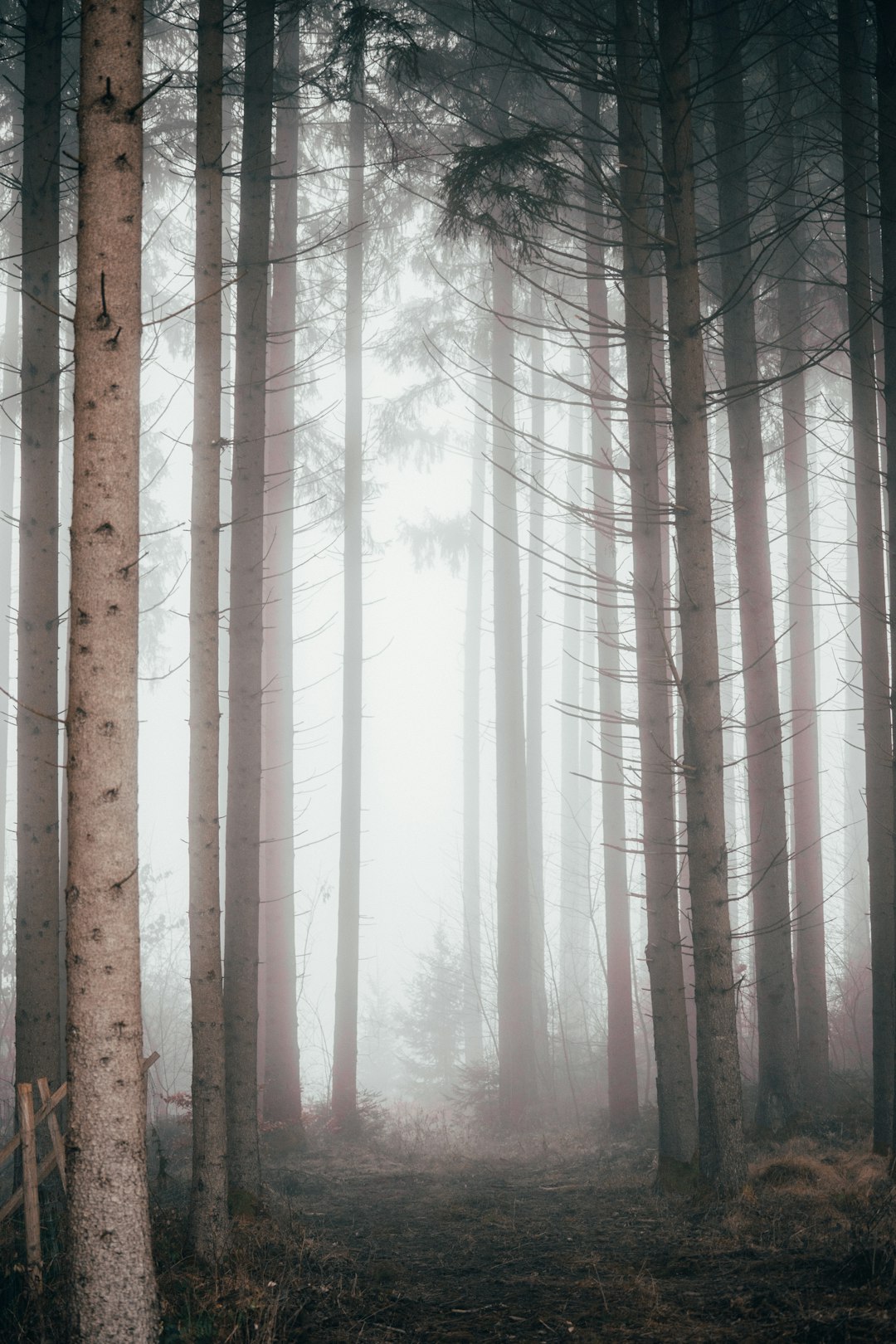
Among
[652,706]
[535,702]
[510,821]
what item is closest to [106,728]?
[652,706]

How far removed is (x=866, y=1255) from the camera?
14.7 feet

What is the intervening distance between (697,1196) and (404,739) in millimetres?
42912

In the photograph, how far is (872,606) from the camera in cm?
805

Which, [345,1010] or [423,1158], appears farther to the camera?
[345,1010]

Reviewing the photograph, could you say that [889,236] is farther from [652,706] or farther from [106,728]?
[106,728]

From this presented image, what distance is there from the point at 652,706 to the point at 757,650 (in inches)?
80.1

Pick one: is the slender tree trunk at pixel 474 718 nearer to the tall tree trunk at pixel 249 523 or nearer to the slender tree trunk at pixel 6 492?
the slender tree trunk at pixel 6 492

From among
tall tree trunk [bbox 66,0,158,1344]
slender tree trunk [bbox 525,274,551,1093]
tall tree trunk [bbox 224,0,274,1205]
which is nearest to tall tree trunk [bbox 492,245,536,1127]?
slender tree trunk [bbox 525,274,551,1093]

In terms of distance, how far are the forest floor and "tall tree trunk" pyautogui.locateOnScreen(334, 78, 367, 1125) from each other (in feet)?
11.5

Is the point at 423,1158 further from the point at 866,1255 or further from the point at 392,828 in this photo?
the point at 392,828

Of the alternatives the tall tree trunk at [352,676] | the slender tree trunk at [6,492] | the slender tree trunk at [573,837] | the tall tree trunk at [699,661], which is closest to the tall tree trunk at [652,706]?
the tall tree trunk at [699,661]

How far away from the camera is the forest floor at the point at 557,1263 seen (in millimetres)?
4152

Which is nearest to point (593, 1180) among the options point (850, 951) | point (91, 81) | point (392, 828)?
point (91, 81)

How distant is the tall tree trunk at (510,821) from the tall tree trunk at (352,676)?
6.73 feet
